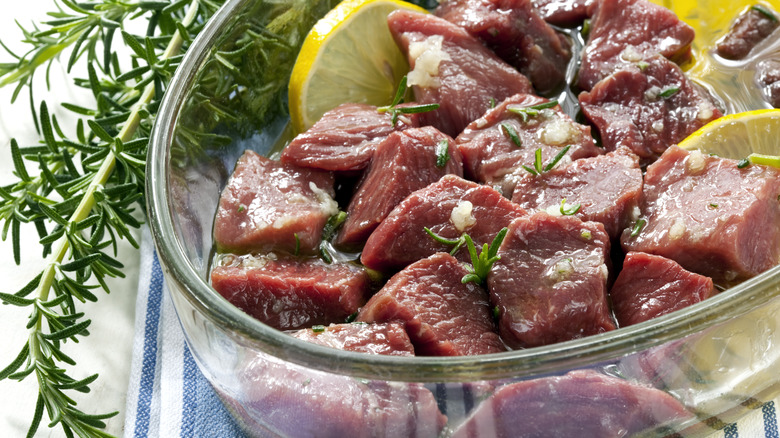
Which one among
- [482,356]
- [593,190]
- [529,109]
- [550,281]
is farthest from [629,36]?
[482,356]

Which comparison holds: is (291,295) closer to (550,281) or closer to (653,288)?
(550,281)

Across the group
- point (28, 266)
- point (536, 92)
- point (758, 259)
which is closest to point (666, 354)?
point (758, 259)

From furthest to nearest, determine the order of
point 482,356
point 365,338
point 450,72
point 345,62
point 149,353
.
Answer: point 345,62 → point 450,72 → point 149,353 → point 365,338 → point 482,356

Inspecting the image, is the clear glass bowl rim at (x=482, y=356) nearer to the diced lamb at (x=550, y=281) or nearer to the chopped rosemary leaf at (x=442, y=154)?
the diced lamb at (x=550, y=281)

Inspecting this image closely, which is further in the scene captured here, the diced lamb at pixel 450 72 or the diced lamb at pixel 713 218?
the diced lamb at pixel 450 72

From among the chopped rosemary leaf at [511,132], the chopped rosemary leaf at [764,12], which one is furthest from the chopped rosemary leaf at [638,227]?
the chopped rosemary leaf at [764,12]
